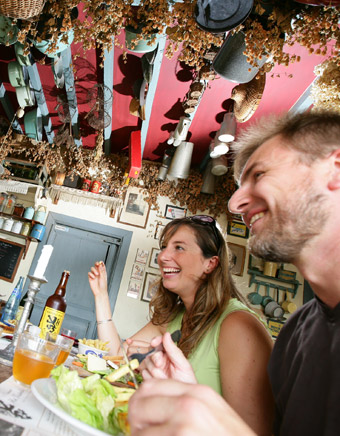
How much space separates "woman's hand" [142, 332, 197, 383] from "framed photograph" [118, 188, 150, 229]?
438 cm

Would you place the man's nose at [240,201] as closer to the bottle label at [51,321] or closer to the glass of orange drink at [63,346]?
the glass of orange drink at [63,346]

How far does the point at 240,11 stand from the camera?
5.49ft

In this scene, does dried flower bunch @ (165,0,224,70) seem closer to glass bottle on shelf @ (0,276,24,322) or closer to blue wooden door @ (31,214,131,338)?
glass bottle on shelf @ (0,276,24,322)

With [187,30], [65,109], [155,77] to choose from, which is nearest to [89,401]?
[187,30]

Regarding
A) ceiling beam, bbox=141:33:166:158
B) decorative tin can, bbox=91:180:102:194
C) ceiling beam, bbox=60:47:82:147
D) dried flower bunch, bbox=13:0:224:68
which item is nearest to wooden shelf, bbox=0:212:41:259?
decorative tin can, bbox=91:180:102:194

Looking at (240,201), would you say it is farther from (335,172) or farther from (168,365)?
(168,365)

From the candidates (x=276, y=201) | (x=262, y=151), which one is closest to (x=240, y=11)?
(x=262, y=151)

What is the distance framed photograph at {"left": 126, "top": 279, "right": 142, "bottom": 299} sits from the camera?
466cm

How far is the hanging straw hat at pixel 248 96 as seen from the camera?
7.64 ft

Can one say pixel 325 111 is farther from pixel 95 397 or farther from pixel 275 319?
pixel 275 319

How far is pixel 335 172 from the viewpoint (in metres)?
0.80

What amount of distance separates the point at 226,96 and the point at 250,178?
2.59m

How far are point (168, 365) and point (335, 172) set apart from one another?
2.19ft

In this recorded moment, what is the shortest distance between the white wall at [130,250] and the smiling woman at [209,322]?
2661 millimetres
